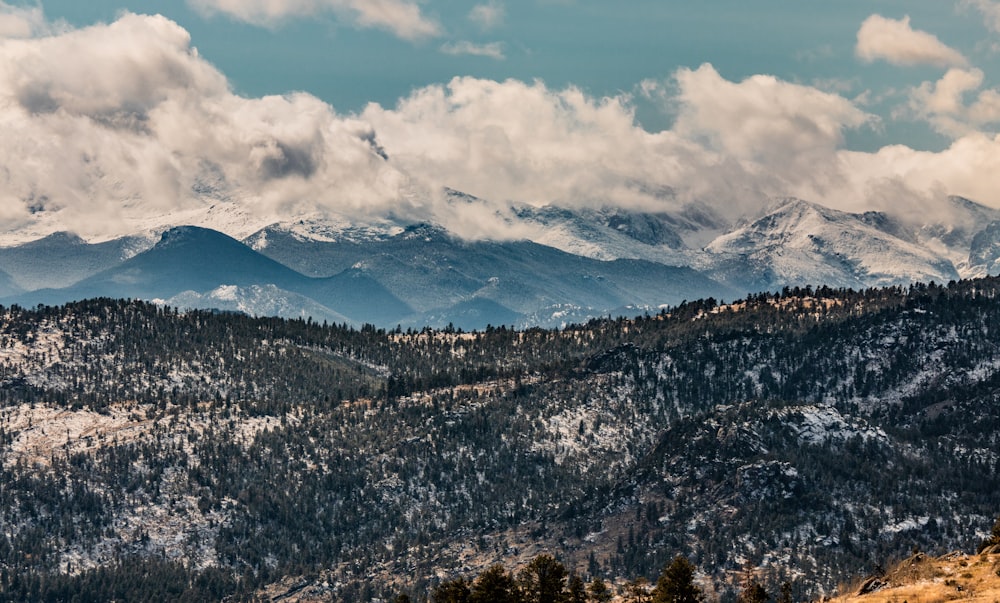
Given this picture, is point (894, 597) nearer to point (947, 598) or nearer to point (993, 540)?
point (947, 598)

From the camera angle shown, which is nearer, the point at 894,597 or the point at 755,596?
the point at 894,597

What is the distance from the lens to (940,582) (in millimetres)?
161500

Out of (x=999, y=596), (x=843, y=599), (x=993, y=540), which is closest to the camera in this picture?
(x=999, y=596)

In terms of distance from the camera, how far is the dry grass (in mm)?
152250

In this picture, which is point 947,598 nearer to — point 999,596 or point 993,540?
point 999,596

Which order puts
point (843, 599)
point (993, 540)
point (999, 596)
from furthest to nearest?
1. point (993, 540)
2. point (843, 599)
3. point (999, 596)

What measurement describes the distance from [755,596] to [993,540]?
3459 cm

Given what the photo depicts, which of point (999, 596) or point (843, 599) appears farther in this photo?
point (843, 599)

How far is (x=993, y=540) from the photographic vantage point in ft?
613

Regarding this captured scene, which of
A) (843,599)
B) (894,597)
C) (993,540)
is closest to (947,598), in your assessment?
(894,597)

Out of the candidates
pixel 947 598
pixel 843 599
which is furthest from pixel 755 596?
pixel 947 598

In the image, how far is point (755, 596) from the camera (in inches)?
7712

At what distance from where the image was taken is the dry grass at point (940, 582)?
500 ft

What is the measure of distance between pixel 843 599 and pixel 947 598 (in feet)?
53.2
